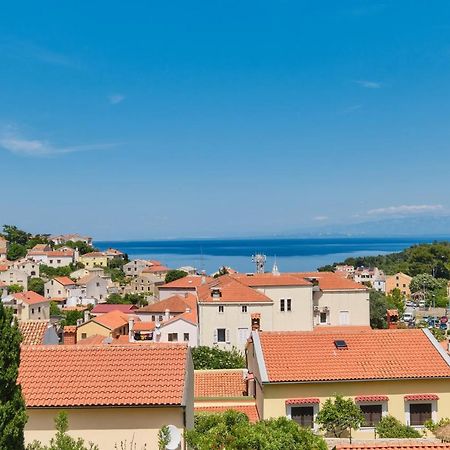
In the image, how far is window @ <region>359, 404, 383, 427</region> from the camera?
16.8m

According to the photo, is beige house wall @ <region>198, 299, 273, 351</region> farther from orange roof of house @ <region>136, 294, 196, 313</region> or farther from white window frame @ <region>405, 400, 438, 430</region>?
white window frame @ <region>405, 400, 438, 430</region>

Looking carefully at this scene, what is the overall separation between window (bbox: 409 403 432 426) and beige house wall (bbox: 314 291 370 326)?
92.4 feet

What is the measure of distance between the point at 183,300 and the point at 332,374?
4352 cm

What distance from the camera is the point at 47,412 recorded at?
12641mm

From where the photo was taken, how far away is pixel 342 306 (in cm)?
4547

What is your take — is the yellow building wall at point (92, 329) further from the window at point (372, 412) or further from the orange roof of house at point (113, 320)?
the window at point (372, 412)

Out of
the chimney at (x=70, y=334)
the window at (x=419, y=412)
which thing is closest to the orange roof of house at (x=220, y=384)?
the chimney at (x=70, y=334)

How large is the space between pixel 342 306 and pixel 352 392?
2915cm

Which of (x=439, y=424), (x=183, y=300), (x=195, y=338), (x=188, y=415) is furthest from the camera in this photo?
(x=183, y=300)

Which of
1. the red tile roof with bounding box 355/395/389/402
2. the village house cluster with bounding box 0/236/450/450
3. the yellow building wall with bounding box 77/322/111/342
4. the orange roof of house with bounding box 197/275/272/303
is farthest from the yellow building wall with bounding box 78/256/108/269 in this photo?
the red tile roof with bounding box 355/395/389/402

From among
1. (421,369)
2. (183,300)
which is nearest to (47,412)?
(421,369)

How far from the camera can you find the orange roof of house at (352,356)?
55.7ft

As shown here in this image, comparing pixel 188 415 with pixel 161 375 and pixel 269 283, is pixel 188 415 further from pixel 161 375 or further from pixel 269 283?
pixel 269 283

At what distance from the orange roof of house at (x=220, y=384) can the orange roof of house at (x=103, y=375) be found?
6705 mm
